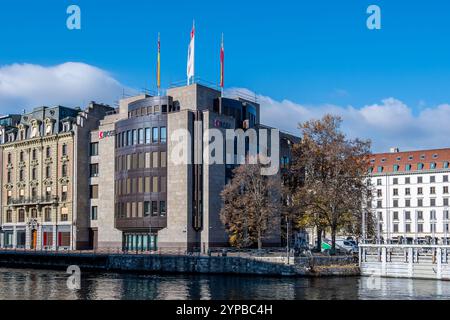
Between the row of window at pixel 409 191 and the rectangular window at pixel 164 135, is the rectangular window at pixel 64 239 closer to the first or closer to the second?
the rectangular window at pixel 164 135

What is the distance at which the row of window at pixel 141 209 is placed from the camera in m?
86.9

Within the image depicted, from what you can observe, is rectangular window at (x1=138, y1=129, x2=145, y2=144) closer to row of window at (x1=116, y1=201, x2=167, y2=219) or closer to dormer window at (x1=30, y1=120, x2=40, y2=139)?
row of window at (x1=116, y1=201, x2=167, y2=219)

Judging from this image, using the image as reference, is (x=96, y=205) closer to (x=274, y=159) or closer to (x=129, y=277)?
(x=274, y=159)

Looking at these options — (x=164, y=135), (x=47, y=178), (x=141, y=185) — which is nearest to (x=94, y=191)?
(x=47, y=178)

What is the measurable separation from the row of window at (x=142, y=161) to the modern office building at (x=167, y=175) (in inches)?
5.6

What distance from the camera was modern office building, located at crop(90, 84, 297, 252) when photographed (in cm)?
8469

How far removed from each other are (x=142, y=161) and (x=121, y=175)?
16.3 feet

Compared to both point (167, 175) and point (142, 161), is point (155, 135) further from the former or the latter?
point (167, 175)

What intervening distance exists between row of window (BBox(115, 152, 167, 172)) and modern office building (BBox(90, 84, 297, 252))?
14 centimetres

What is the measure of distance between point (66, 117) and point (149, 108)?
22461 mm

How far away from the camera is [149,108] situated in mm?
91062

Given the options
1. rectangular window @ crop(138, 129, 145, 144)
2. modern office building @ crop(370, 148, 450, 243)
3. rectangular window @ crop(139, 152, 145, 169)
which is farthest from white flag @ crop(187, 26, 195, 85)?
modern office building @ crop(370, 148, 450, 243)

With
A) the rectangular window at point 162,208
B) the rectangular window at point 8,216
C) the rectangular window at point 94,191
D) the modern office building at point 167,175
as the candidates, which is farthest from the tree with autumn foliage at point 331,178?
the rectangular window at point 8,216

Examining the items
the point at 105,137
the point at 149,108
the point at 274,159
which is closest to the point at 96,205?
the point at 105,137
